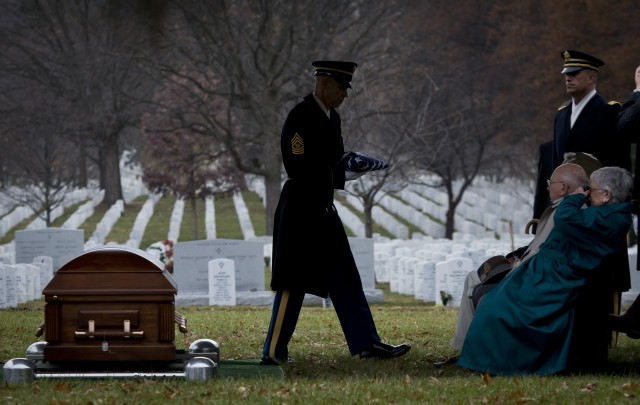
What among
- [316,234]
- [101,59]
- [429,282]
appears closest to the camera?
[316,234]

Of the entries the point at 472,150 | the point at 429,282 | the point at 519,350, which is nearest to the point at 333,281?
the point at 519,350

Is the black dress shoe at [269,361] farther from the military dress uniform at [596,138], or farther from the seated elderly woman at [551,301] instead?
the military dress uniform at [596,138]

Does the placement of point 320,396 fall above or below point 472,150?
below

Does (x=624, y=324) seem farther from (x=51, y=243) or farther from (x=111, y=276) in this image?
(x=51, y=243)

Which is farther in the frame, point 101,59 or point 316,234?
point 101,59

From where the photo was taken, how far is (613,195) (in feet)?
27.8

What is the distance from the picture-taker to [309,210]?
8977 millimetres

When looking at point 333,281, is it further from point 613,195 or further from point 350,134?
point 350,134

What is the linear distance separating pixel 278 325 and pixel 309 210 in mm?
789

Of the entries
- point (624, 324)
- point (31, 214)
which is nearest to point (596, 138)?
point (624, 324)

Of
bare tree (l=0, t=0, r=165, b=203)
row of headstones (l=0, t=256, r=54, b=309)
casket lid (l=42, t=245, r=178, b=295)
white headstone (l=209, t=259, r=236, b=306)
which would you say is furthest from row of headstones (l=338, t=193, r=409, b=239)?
casket lid (l=42, t=245, r=178, b=295)

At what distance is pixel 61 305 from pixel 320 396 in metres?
1.63

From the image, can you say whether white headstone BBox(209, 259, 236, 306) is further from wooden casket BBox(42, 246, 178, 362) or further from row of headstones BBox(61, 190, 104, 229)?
row of headstones BBox(61, 190, 104, 229)

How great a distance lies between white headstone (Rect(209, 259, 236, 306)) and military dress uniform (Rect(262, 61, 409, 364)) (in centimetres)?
1039
